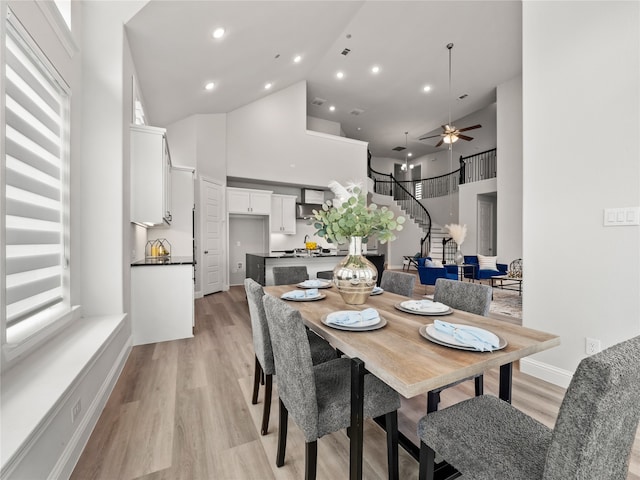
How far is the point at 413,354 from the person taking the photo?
1049 millimetres

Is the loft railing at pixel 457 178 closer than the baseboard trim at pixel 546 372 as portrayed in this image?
No

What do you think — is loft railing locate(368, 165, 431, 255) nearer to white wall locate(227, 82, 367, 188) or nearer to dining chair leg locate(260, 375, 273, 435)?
white wall locate(227, 82, 367, 188)

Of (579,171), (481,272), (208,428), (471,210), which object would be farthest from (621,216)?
(471,210)

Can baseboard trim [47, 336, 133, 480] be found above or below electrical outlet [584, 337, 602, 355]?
below

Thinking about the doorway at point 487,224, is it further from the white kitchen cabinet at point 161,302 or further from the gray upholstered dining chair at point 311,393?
the gray upholstered dining chair at point 311,393

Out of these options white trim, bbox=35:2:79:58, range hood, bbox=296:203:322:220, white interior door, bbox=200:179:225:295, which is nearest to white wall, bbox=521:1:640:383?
white trim, bbox=35:2:79:58

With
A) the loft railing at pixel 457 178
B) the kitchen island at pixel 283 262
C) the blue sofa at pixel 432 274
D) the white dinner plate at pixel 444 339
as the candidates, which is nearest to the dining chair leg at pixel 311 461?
the white dinner plate at pixel 444 339

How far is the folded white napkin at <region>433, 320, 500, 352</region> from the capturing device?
105 cm

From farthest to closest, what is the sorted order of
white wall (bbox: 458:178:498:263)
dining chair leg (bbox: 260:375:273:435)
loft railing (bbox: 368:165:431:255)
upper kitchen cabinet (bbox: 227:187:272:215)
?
loft railing (bbox: 368:165:431:255)
white wall (bbox: 458:178:498:263)
upper kitchen cabinet (bbox: 227:187:272:215)
dining chair leg (bbox: 260:375:273:435)

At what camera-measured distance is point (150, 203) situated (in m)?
3.18

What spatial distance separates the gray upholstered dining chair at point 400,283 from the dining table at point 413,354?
80 cm

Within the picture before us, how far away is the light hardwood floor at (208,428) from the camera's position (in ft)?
4.75

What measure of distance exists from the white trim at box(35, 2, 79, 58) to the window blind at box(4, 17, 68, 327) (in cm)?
32

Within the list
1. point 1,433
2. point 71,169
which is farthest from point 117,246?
point 1,433
